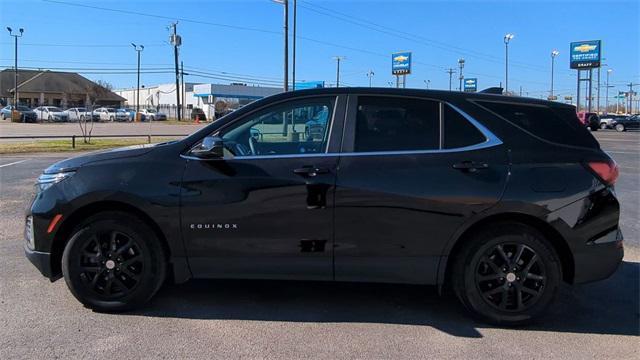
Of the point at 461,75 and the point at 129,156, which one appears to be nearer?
the point at 129,156

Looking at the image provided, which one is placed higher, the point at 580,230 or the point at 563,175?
the point at 563,175

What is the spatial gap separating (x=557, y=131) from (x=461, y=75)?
85.1 metres

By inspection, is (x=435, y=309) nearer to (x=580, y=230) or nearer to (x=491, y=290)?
(x=491, y=290)

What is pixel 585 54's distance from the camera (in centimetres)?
7425

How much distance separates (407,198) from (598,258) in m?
1.49

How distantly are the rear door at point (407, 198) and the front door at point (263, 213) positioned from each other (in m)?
0.13

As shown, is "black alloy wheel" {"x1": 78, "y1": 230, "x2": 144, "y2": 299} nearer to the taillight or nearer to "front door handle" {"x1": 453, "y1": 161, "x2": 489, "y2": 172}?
"front door handle" {"x1": 453, "y1": 161, "x2": 489, "y2": 172}

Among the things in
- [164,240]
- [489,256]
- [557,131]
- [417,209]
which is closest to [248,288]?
[164,240]

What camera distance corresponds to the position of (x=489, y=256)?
428 cm

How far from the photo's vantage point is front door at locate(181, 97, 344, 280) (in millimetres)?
4242

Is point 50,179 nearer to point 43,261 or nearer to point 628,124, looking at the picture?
point 43,261

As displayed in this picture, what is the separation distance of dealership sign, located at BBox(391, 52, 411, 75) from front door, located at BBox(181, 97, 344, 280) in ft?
216

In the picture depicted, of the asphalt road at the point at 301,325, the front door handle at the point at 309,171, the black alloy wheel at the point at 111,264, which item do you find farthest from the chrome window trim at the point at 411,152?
the asphalt road at the point at 301,325

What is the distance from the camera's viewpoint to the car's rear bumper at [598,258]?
422 centimetres
